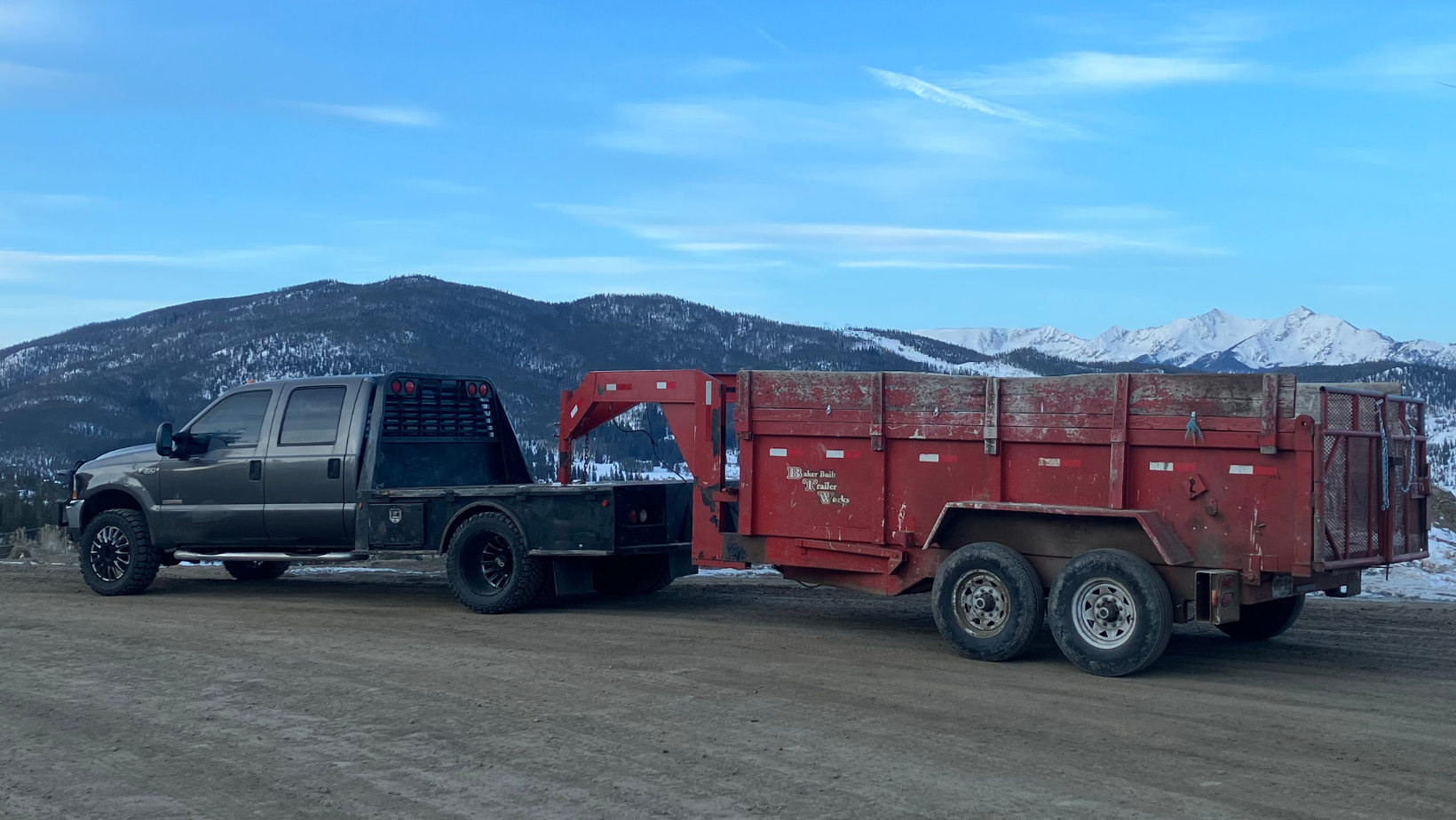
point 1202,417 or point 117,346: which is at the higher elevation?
point 117,346

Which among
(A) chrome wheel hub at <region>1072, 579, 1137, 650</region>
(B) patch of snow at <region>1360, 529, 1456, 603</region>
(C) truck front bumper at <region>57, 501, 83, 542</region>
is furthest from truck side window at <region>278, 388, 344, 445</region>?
(B) patch of snow at <region>1360, 529, 1456, 603</region>

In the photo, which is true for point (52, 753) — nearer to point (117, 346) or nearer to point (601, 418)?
point (601, 418)

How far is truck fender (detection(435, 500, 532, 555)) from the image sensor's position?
430 inches

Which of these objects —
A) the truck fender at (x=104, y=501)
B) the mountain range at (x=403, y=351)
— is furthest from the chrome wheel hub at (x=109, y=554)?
the mountain range at (x=403, y=351)

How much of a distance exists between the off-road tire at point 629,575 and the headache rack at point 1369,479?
6078 millimetres

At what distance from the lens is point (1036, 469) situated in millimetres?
8750

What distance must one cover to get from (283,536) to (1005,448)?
701cm

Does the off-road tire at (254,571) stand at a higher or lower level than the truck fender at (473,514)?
lower

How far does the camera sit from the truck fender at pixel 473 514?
35.9 ft

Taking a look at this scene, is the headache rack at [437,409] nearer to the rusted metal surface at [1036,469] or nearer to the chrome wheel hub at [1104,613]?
the rusted metal surface at [1036,469]

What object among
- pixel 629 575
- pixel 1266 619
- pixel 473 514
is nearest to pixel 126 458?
pixel 473 514

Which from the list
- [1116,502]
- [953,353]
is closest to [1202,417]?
[1116,502]

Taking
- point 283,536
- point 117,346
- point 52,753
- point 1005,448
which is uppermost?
point 117,346

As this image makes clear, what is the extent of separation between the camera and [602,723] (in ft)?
22.6
